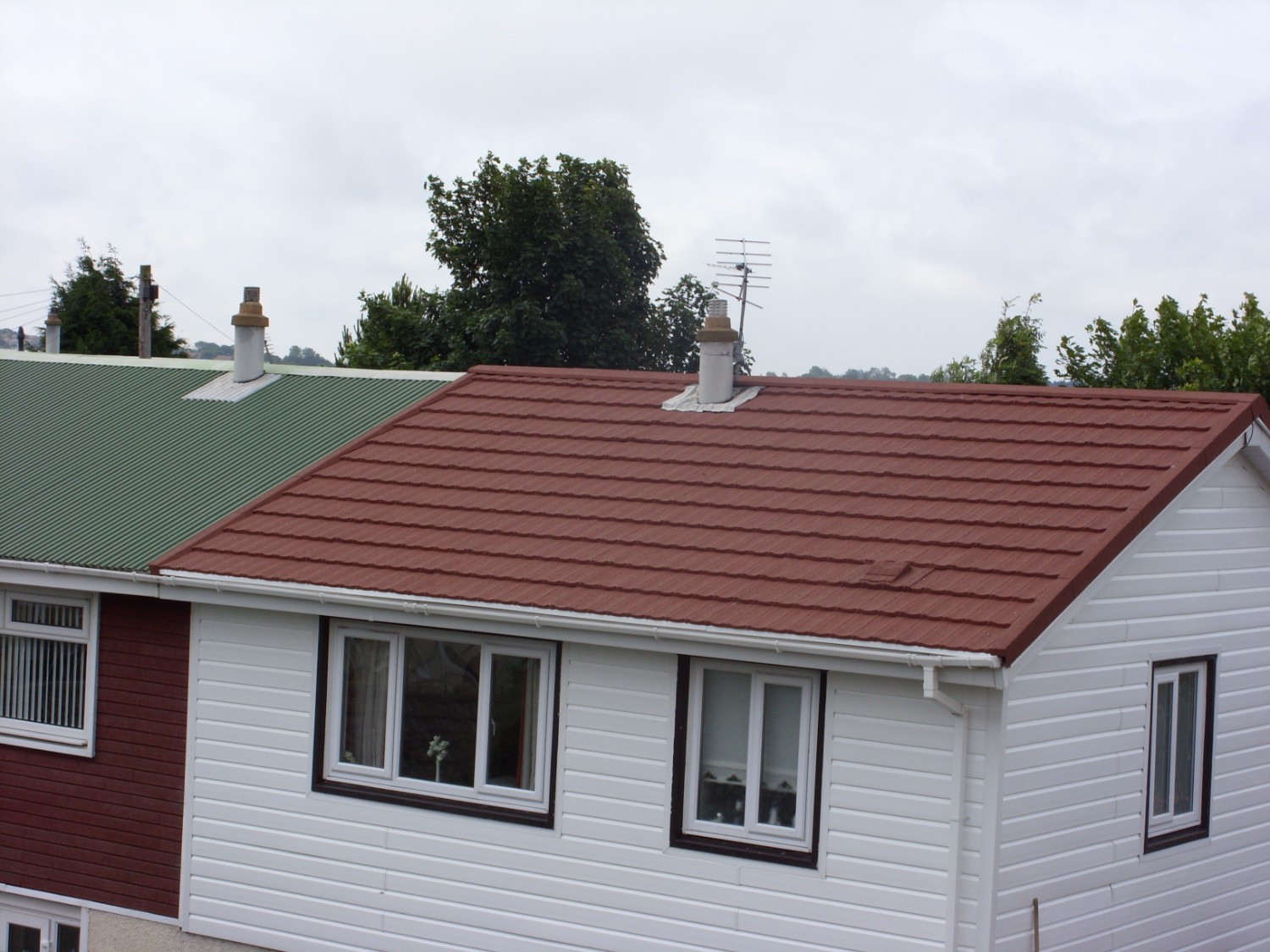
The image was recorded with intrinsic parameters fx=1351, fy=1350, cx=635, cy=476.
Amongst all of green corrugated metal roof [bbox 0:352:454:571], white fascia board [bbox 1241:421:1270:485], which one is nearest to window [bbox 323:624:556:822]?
green corrugated metal roof [bbox 0:352:454:571]

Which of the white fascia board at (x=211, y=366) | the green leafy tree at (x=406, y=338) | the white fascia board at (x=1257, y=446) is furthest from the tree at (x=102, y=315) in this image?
the white fascia board at (x=1257, y=446)

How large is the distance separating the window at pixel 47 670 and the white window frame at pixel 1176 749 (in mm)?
8524

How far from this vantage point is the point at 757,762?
8.98 metres

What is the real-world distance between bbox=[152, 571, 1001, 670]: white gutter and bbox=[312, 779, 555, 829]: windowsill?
1.39 m

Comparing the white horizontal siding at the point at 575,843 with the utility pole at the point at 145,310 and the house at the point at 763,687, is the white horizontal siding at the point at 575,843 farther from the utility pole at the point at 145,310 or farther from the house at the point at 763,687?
the utility pole at the point at 145,310

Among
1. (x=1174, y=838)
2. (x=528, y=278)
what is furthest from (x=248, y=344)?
(x=528, y=278)

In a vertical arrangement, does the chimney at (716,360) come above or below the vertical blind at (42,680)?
above

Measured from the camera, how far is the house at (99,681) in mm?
11164

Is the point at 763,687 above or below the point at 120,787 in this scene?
above

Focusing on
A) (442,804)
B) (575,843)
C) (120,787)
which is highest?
(442,804)

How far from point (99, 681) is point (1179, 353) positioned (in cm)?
1982

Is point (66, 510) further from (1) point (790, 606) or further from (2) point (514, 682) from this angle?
(1) point (790, 606)

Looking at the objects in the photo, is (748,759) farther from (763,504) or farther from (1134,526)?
(1134,526)

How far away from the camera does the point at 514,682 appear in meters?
9.94
